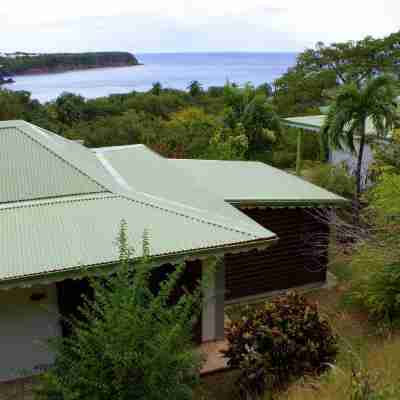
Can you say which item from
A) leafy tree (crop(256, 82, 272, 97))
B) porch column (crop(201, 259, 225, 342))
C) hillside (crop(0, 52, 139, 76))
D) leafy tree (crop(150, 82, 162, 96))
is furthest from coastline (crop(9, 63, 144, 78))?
porch column (crop(201, 259, 225, 342))

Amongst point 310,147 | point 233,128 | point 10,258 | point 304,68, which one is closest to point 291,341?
point 10,258

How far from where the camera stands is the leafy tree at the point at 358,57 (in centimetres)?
3144

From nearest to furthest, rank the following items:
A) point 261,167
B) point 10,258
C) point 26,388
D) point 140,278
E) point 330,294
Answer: point 140,278 → point 10,258 → point 26,388 → point 330,294 → point 261,167

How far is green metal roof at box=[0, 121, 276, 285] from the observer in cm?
631

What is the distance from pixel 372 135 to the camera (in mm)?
14125

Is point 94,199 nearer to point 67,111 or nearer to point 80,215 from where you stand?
point 80,215

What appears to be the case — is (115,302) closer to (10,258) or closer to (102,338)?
(102,338)

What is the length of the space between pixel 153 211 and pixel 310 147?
19.5m

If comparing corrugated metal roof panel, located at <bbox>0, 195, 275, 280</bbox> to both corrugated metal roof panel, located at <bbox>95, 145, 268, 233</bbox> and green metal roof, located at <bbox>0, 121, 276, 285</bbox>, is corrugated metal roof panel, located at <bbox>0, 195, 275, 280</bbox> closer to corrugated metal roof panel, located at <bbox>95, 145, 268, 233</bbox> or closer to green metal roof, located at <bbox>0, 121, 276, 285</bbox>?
green metal roof, located at <bbox>0, 121, 276, 285</bbox>

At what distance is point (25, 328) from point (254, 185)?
19.6ft

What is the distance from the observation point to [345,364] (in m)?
6.64

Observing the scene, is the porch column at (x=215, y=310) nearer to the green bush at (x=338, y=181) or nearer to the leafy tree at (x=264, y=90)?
the green bush at (x=338, y=181)

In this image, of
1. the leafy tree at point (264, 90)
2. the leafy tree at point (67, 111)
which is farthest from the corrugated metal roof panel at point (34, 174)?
the leafy tree at point (67, 111)

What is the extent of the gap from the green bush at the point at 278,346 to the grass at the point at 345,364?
0.30 m
